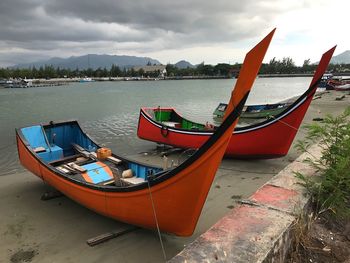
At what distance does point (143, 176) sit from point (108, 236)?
1527mm

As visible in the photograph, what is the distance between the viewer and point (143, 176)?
6680mm

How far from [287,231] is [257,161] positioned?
772cm

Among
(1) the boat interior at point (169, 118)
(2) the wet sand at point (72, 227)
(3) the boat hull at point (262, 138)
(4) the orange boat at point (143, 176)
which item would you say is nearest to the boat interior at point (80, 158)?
(4) the orange boat at point (143, 176)

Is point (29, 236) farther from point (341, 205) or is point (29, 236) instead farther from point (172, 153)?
point (172, 153)

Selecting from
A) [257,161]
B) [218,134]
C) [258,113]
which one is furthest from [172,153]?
[258,113]

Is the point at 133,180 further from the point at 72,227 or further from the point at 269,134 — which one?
the point at 269,134

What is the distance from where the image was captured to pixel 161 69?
16538 centimetres

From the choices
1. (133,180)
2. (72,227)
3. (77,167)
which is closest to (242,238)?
(133,180)

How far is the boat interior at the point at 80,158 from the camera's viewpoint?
261 inches

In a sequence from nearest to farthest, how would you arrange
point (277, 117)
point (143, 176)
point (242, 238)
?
1. point (242, 238)
2. point (143, 176)
3. point (277, 117)

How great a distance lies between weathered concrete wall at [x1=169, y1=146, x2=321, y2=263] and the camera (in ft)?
8.42

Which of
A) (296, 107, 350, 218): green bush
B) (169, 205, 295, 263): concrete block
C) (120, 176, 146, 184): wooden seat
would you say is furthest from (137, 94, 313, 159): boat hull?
(169, 205, 295, 263): concrete block

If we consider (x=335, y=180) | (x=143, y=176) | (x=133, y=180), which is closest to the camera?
(x=335, y=180)

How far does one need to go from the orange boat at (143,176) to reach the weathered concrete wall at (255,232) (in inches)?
32.2
